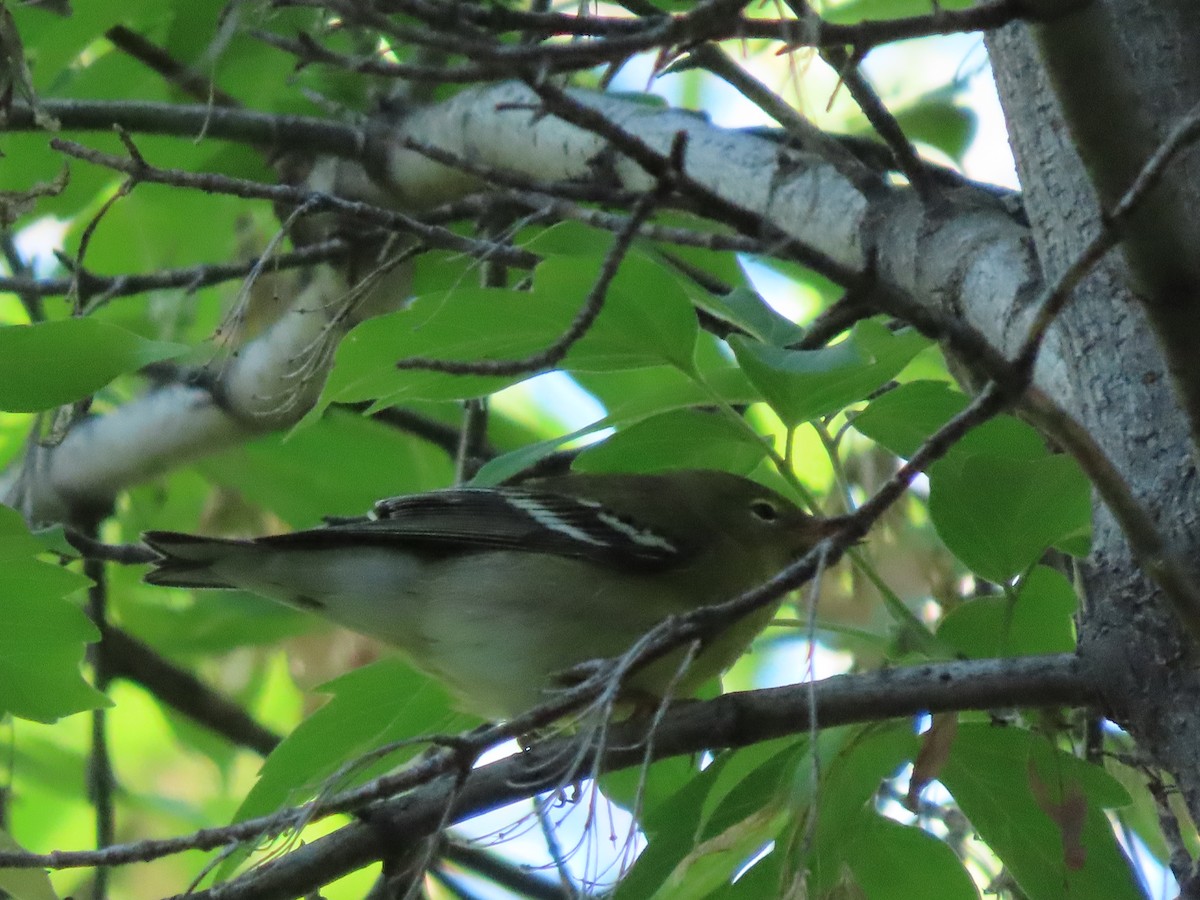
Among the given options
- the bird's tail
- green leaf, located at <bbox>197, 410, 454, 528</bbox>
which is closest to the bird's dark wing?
the bird's tail

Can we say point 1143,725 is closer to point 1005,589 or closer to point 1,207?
point 1005,589

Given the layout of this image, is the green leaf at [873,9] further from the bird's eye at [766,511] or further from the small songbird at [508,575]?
the bird's eye at [766,511]

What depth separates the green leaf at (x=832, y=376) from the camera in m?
2.08

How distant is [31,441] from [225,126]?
102cm

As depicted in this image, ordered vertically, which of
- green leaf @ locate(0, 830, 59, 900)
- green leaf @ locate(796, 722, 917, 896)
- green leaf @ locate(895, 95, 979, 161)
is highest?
green leaf @ locate(895, 95, 979, 161)

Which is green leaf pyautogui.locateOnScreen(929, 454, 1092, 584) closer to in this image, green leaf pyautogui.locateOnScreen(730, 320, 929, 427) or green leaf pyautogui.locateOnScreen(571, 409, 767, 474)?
green leaf pyautogui.locateOnScreen(730, 320, 929, 427)

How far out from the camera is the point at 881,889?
228 cm

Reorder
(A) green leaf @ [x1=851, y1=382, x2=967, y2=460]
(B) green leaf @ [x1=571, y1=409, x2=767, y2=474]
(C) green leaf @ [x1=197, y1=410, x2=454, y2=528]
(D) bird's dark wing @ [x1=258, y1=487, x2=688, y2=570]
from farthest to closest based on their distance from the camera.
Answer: (C) green leaf @ [x1=197, y1=410, x2=454, y2=528] < (D) bird's dark wing @ [x1=258, y1=487, x2=688, y2=570] < (B) green leaf @ [x1=571, y1=409, x2=767, y2=474] < (A) green leaf @ [x1=851, y1=382, x2=967, y2=460]

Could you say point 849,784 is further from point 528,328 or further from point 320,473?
point 320,473

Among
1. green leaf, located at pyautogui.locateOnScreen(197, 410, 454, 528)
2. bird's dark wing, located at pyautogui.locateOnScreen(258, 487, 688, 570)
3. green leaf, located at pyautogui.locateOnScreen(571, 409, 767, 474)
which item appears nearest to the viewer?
green leaf, located at pyautogui.locateOnScreen(571, 409, 767, 474)

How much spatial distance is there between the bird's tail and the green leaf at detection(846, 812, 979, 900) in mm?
1769

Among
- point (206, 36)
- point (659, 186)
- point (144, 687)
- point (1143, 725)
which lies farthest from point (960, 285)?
point (144, 687)

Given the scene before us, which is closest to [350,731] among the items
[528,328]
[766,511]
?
[528,328]

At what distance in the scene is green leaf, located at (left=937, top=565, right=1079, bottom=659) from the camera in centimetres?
246
